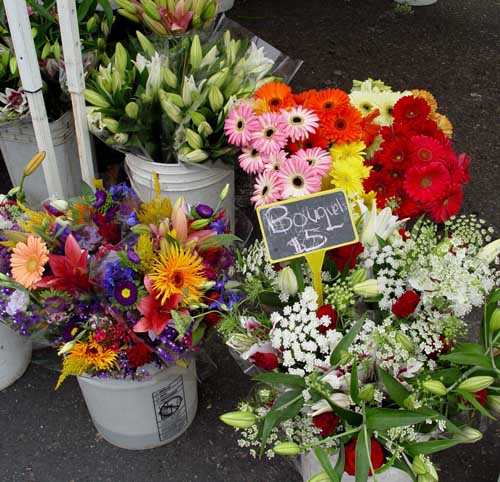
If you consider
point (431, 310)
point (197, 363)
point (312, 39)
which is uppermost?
point (431, 310)

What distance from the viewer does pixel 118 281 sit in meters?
1.41

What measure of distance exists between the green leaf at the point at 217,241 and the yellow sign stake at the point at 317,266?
9.1 inches

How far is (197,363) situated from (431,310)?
956 mm

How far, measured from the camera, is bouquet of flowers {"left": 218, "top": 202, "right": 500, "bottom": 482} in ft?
3.82

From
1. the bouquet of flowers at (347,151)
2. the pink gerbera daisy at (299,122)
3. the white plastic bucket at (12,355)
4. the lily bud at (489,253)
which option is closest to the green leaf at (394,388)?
the lily bud at (489,253)

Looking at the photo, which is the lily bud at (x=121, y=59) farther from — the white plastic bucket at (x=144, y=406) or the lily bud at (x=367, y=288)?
the lily bud at (x=367, y=288)

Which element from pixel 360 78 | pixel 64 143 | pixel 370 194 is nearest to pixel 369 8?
pixel 360 78

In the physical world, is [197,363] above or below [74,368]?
below

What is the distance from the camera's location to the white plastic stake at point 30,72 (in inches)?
63.0

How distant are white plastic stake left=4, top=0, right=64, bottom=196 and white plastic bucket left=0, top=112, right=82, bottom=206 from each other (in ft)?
1.46

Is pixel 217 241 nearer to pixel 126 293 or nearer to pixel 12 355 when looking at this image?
pixel 126 293

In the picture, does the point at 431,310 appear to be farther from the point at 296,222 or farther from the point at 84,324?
the point at 84,324

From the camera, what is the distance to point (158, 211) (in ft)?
5.05

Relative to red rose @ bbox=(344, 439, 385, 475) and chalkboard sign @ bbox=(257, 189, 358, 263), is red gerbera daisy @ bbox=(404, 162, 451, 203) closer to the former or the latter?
chalkboard sign @ bbox=(257, 189, 358, 263)
